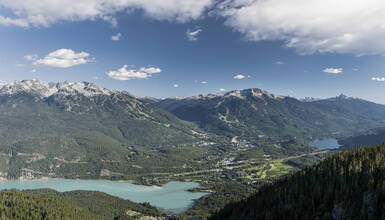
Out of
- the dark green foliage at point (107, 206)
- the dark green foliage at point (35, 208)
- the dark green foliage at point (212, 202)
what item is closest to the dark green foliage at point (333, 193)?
the dark green foliage at point (212, 202)

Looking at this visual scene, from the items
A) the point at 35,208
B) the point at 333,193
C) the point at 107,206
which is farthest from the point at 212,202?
the point at 333,193

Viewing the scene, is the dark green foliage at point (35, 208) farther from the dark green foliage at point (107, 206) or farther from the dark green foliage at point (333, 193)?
the dark green foliage at point (333, 193)

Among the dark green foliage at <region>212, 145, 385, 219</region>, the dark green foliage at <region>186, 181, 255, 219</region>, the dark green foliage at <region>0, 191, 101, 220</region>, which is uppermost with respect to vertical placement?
the dark green foliage at <region>212, 145, 385, 219</region>

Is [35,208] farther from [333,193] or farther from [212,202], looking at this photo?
[333,193]

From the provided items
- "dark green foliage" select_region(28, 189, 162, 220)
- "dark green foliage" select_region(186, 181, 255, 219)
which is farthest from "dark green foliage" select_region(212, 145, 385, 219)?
"dark green foliage" select_region(28, 189, 162, 220)

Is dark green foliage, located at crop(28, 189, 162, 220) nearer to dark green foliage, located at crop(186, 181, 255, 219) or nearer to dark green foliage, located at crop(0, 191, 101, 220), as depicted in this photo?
dark green foliage, located at crop(0, 191, 101, 220)

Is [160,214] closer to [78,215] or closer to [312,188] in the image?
[78,215]

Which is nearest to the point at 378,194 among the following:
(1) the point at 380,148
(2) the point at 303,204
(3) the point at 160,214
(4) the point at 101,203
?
(2) the point at 303,204
